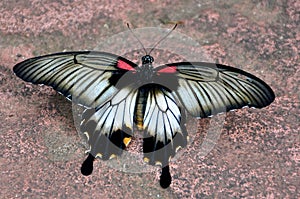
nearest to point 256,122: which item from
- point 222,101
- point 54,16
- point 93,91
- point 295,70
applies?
point 222,101

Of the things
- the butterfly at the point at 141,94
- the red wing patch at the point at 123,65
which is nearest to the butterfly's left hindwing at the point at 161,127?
the butterfly at the point at 141,94

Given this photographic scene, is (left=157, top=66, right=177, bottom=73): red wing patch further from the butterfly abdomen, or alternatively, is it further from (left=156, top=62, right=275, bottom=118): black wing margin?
the butterfly abdomen

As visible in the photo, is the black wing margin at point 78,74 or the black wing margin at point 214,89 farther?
the black wing margin at point 78,74

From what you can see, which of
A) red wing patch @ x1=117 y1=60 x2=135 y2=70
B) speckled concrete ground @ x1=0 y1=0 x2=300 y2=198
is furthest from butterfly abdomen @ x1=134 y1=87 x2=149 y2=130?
speckled concrete ground @ x1=0 y1=0 x2=300 y2=198

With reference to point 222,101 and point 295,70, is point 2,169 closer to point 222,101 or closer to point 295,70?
point 222,101

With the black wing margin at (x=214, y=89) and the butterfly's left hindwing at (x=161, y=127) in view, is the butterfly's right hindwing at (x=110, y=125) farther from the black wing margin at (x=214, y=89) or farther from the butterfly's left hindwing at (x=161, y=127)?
the black wing margin at (x=214, y=89)
